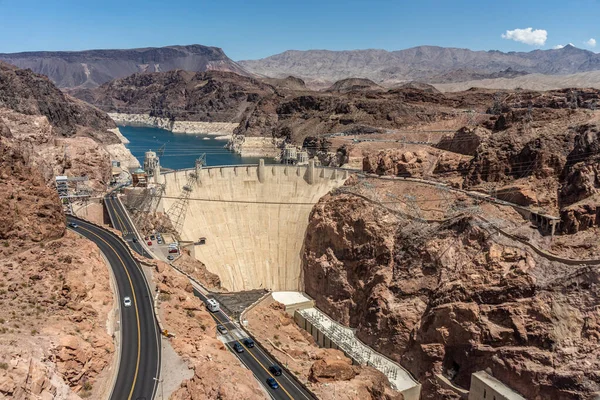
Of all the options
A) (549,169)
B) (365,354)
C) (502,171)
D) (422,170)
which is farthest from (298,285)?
(549,169)

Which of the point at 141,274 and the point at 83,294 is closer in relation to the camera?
the point at 83,294

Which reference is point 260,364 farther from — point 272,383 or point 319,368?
point 319,368

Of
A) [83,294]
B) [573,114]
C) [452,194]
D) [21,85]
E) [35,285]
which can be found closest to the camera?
[35,285]

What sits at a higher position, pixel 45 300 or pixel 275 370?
pixel 45 300

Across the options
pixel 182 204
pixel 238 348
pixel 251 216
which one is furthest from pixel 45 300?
pixel 251 216

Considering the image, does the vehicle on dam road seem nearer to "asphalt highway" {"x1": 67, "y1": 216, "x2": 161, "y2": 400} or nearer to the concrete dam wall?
"asphalt highway" {"x1": 67, "y1": 216, "x2": 161, "y2": 400}

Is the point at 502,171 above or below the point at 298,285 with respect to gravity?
above

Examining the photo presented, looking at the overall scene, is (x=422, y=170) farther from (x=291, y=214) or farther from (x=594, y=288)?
(x=594, y=288)
